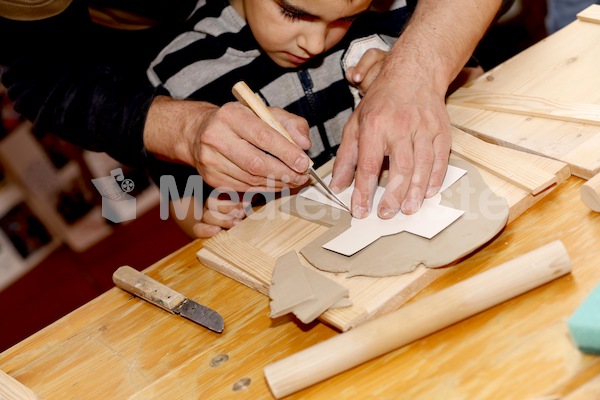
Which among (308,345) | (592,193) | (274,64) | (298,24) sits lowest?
(308,345)

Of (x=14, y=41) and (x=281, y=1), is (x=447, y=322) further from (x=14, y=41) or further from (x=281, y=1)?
(x=14, y=41)

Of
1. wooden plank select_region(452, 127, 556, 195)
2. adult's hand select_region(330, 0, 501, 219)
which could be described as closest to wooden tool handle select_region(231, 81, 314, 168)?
adult's hand select_region(330, 0, 501, 219)

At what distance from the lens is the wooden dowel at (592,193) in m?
0.99

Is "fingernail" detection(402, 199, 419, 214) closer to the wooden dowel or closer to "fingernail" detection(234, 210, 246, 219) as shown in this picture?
the wooden dowel

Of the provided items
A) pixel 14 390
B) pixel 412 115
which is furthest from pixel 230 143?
pixel 14 390

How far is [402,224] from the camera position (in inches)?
44.0

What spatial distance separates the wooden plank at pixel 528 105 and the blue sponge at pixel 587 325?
527 mm

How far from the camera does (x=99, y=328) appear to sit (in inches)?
46.8

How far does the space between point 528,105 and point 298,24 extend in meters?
0.54

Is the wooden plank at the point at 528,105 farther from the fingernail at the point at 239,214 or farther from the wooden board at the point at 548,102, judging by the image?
the fingernail at the point at 239,214

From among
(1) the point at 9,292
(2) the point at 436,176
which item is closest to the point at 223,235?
(2) the point at 436,176

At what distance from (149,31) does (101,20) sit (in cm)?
12

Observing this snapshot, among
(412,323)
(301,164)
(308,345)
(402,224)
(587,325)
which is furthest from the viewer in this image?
(301,164)

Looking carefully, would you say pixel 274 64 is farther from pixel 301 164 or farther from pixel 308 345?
pixel 308 345
